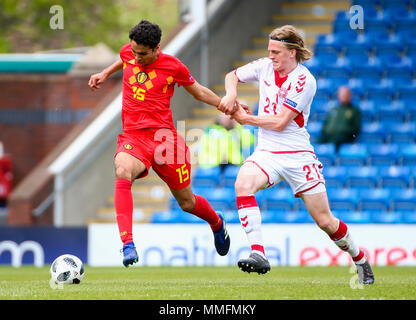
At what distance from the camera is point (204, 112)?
61.3 feet

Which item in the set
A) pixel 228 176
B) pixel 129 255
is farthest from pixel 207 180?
pixel 129 255

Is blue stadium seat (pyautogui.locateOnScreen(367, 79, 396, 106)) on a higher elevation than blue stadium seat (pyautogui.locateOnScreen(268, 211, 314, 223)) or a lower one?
higher

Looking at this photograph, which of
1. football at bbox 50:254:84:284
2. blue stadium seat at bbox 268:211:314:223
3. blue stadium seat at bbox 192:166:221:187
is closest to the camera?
football at bbox 50:254:84:284

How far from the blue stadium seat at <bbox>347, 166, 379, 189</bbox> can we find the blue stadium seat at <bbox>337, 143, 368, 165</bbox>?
269 mm

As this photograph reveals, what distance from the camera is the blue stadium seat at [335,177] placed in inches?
623

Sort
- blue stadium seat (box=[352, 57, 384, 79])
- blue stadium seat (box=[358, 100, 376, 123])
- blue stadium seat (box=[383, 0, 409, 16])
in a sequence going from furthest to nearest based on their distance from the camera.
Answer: blue stadium seat (box=[383, 0, 409, 16]), blue stadium seat (box=[352, 57, 384, 79]), blue stadium seat (box=[358, 100, 376, 123])

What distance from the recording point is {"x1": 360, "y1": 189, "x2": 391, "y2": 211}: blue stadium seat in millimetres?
15406

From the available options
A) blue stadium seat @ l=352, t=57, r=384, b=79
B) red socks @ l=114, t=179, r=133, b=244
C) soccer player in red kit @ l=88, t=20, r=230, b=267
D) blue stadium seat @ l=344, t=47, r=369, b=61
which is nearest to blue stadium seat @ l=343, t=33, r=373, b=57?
blue stadium seat @ l=344, t=47, r=369, b=61

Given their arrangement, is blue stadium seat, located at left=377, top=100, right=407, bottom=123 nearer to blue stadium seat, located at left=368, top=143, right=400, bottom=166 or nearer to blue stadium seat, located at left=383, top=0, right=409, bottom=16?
blue stadium seat, located at left=368, top=143, right=400, bottom=166

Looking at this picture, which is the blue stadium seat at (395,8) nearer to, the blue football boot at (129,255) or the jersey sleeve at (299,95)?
the jersey sleeve at (299,95)

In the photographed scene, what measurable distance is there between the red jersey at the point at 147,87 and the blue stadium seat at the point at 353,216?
22.2ft

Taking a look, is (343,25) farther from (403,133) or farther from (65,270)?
(65,270)

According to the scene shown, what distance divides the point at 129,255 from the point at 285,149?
1623mm

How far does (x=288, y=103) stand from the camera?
8.09 meters
